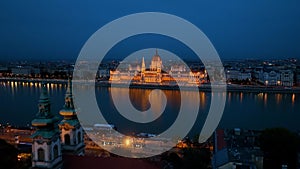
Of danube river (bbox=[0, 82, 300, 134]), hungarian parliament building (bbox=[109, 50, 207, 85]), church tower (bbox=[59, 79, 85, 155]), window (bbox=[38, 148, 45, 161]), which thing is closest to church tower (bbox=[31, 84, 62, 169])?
window (bbox=[38, 148, 45, 161])

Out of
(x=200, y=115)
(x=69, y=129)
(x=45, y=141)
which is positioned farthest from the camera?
(x=200, y=115)

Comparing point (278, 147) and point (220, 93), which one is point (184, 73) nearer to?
point (220, 93)

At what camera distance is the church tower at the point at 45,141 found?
1900 millimetres

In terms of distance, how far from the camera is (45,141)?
6.24 feet

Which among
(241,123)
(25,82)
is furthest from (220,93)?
(25,82)

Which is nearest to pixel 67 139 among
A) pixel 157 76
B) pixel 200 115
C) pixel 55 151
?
pixel 55 151

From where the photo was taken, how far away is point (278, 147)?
9.71 ft

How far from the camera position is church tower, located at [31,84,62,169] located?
6.23 ft

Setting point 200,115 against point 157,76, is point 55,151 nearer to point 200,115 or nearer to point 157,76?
point 200,115

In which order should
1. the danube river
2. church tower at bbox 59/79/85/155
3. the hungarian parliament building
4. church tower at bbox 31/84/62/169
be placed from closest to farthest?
church tower at bbox 31/84/62/169
church tower at bbox 59/79/85/155
the danube river
the hungarian parliament building

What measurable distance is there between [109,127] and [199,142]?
1457 millimetres

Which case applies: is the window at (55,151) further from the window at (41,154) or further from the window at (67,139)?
the window at (67,139)

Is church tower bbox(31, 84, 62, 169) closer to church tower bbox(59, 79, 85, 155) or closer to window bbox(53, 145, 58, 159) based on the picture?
window bbox(53, 145, 58, 159)

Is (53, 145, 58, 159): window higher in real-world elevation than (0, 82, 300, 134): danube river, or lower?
higher
